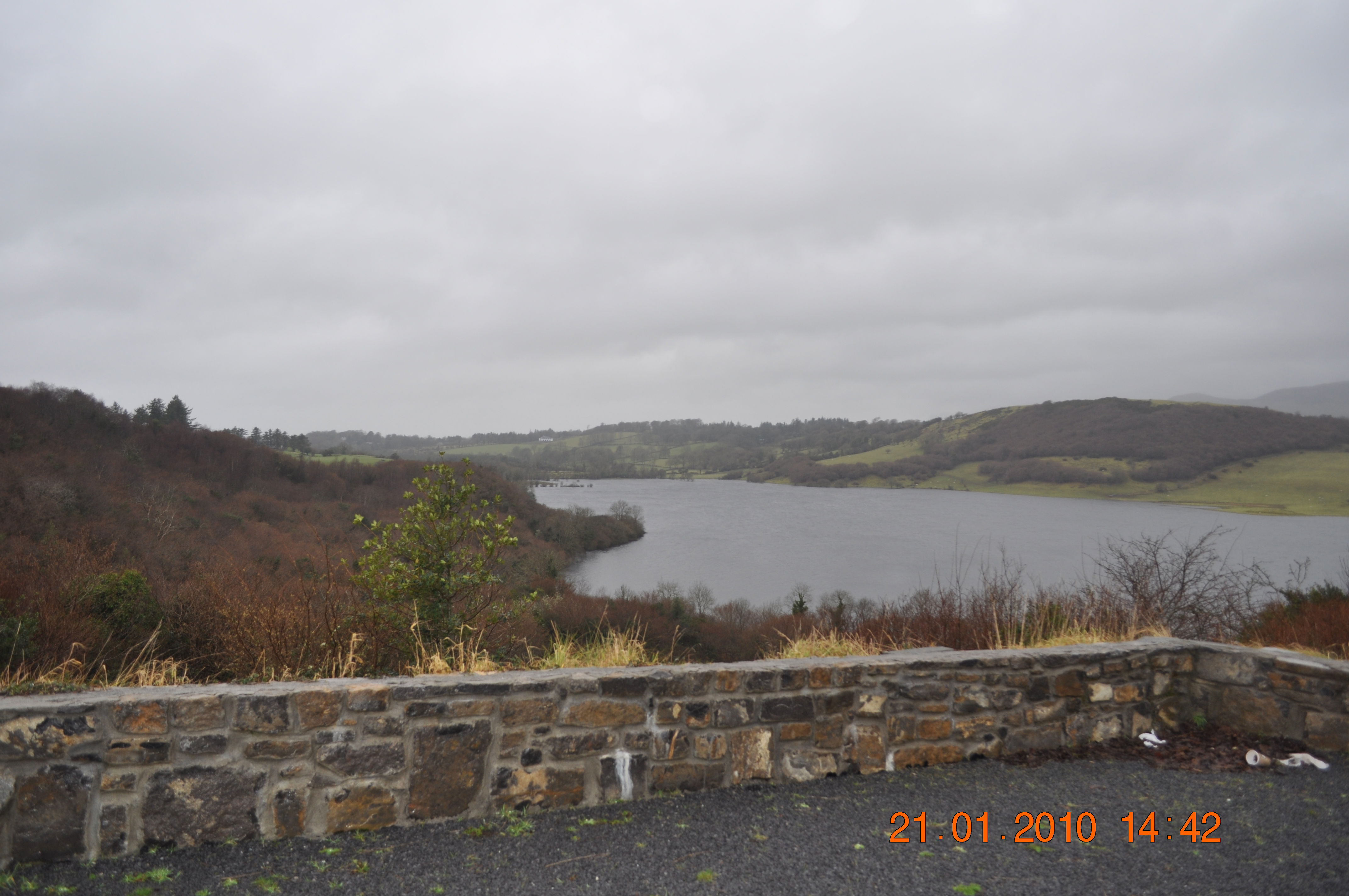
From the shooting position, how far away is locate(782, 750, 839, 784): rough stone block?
339 cm

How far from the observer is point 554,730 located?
3033 millimetres

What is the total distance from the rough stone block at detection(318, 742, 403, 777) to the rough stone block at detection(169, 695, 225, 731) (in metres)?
0.41

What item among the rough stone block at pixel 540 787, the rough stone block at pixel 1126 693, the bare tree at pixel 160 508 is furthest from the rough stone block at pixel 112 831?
the bare tree at pixel 160 508

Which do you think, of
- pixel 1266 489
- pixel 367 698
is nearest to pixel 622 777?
pixel 367 698

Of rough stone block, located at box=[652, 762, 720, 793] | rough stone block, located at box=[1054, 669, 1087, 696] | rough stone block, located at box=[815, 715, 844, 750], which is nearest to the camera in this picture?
rough stone block, located at box=[652, 762, 720, 793]

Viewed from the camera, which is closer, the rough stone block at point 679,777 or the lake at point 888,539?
the rough stone block at point 679,777

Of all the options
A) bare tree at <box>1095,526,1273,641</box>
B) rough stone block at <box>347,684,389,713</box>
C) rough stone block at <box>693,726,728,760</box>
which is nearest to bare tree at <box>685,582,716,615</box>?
bare tree at <box>1095,526,1273,641</box>

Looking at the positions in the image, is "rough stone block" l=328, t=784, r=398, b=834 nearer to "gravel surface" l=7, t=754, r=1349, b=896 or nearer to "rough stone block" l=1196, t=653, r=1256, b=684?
"gravel surface" l=7, t=754, r=1349, b=896

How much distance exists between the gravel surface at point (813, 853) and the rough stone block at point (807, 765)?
6 cm

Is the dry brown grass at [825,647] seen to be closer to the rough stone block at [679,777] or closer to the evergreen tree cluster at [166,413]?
the rough stone block at [679,777]

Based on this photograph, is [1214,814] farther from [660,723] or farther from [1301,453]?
[1301,453]

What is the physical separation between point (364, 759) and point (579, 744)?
3.01ft

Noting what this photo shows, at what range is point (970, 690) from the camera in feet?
12.3

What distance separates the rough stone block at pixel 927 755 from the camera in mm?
3584
